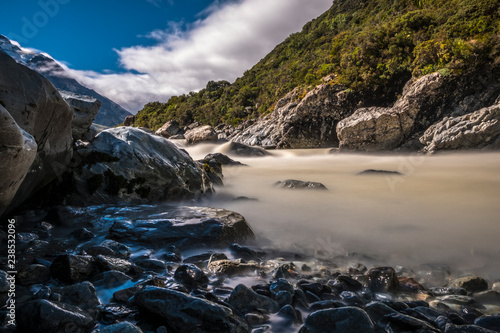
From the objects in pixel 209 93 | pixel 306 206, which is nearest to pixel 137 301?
pixel 306 206

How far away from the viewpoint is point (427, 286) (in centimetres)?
300

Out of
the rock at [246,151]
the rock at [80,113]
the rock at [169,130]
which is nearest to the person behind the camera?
the rock at [80,113]

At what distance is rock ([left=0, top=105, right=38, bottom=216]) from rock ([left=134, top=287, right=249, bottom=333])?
2.14 metres

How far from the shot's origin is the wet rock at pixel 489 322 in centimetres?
206

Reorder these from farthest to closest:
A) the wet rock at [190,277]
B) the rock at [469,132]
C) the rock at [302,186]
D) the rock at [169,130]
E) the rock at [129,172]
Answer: the rock at [169,130], the rock at [469,132], the rock at [302,186], the rock at [129,172], the wet rock at [190,277]

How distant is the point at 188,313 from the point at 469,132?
17942 mm

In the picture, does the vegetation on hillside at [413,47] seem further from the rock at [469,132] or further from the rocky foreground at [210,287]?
the rocky foreground at [210,287]

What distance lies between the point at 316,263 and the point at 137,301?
2.20m

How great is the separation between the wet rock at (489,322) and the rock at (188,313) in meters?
1.83

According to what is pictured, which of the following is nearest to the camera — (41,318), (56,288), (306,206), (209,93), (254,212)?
(41,318)

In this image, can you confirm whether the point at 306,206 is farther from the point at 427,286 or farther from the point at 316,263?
the point at 427,286

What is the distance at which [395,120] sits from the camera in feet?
58.0

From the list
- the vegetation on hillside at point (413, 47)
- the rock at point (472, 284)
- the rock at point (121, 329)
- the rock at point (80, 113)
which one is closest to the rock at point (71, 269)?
the rock at point (121, 329)

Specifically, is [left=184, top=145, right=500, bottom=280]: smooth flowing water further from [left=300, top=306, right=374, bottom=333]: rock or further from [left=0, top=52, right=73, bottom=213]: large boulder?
[left=0, top=52, right=73, bottom=213]: large boulder
